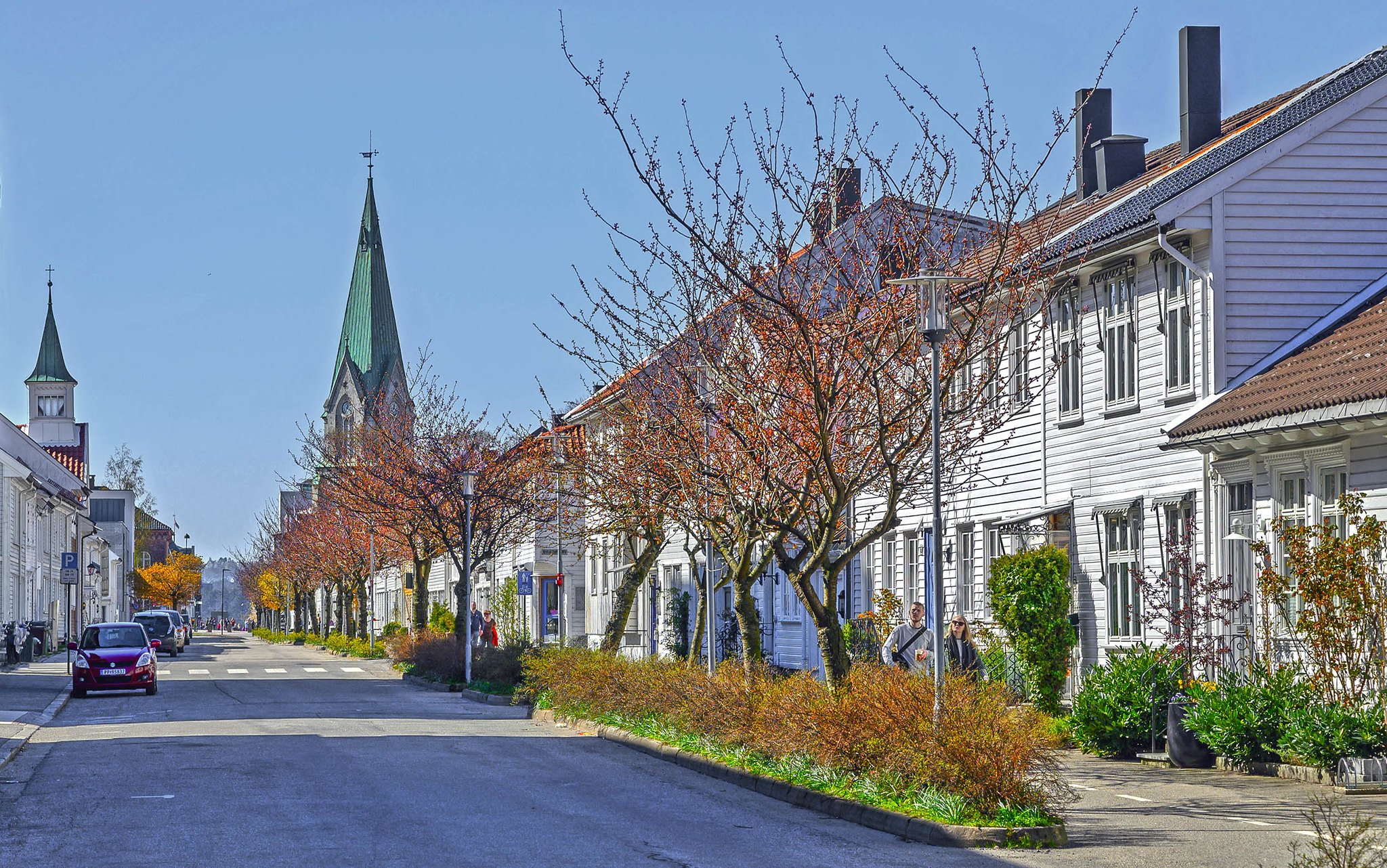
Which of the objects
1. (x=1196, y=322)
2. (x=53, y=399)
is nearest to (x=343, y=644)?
(x=1196, y=322)

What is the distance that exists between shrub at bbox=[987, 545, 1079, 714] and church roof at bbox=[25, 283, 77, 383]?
335 ft

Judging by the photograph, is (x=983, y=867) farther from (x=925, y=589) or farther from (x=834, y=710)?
(x=925, y=589)

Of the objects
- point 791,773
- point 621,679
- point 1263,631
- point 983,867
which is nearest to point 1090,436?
point 1263,631

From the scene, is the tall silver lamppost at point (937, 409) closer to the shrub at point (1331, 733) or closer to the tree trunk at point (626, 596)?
the shrub at point (1331, 733)

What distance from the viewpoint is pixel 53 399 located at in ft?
374

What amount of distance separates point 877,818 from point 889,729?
2.87 ft

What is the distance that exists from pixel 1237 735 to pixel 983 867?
6.23 m

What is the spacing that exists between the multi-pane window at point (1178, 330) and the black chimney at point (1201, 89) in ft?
17.2

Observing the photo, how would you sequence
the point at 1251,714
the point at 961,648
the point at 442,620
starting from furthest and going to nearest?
the point at 442,620
the point at 961,648
the point at 1251,714

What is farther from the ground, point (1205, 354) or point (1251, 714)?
point (1205, 354)

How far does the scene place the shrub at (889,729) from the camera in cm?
1250

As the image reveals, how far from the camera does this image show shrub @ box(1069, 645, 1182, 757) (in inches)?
711

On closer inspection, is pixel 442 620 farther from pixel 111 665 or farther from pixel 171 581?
pixel 171 581

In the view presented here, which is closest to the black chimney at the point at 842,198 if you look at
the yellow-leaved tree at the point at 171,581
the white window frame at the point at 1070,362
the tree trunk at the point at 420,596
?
the white window frame at the point at 1070,362
